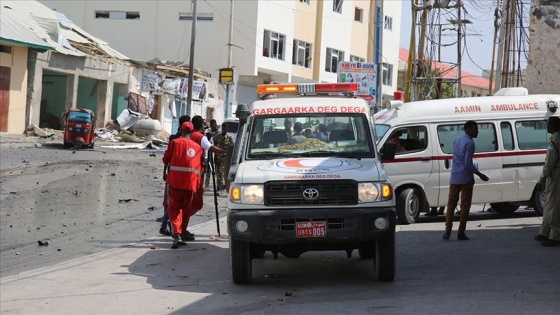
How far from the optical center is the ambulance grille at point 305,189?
9.65 metres

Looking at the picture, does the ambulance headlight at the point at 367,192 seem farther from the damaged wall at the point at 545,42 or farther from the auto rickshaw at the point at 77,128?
the auto rickshaw at the point at 77,128

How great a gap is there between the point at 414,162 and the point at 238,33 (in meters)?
36.4

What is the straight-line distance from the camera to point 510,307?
27.5ft

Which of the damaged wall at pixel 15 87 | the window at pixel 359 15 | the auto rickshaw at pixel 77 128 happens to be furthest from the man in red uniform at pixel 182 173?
the window at pixel 359 15

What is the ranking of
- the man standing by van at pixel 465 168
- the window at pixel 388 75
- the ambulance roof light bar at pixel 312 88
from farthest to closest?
1. the window at pixel 388 75
2. the man standing by van at pixel 465 168
3. the ambulance roof light bar at pixel 312 88

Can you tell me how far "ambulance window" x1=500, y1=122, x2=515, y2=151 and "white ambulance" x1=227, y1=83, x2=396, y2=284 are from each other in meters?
6.79

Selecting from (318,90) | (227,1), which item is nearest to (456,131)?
(318,90)

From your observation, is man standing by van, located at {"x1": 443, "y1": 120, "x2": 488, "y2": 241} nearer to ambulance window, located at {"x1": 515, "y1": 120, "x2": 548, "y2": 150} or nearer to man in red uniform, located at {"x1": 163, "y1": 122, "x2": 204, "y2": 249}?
man in red uniform, located at {"x1": 163, "y1": 122, "x2": 204, "y2": 249}

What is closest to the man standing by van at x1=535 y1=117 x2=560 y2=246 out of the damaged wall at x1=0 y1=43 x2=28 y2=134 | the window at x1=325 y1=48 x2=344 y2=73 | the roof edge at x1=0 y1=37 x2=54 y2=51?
the roof edge at x1=0 y1=37 x2=54 y2=51

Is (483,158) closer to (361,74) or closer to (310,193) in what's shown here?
(310,193)

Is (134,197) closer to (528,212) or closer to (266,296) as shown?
(528,212)

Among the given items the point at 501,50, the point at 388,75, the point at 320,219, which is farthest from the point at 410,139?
the point at 388,75

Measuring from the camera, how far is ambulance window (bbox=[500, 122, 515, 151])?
17.0m

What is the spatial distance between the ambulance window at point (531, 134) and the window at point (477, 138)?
0.53m
